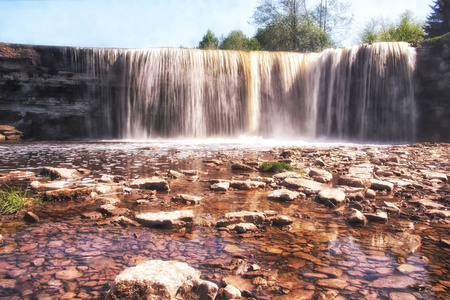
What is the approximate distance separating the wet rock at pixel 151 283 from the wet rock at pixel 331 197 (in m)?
2.77

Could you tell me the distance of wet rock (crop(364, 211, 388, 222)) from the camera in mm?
3674

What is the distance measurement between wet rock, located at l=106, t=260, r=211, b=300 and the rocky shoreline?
0.11m

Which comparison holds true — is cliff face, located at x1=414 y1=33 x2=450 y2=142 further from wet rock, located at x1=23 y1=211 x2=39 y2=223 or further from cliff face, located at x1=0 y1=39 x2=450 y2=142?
wet rock, located at x1=23 y1=211 x2=39 y2=223

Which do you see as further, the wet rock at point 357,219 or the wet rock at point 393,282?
the wet rock at point 357,219

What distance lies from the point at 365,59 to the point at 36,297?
21086 millimetres

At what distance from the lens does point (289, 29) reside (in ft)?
119

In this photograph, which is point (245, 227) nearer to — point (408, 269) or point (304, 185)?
point (408, 269)

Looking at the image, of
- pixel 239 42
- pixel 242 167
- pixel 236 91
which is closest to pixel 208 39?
pixel 239 42

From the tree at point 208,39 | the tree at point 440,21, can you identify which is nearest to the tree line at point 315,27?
the tree at point 440,21

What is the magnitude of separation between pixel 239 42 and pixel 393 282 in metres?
51.2

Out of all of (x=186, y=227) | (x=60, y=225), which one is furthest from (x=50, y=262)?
(x=186, y=227)

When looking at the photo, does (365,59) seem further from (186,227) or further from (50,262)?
(50,262)

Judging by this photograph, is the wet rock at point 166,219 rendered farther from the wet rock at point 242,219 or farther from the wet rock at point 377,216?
the wet rock at point 377,216

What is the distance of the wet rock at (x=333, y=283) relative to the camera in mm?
2223
